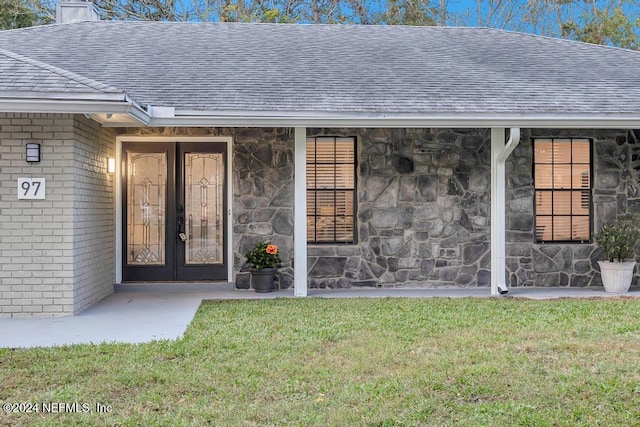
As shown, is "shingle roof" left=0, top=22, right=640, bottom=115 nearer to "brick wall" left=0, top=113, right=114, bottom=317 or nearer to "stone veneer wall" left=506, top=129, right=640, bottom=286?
"stone veneer wall" left=506, top=129, right=640, bottom=286

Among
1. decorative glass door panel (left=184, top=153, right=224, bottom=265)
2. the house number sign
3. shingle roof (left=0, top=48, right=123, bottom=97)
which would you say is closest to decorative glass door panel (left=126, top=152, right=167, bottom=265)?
decorative glass door panel (left=184, top=153, right=224, bottom=265)

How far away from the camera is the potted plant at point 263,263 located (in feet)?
29.4

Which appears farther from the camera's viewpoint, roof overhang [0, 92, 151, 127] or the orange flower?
the orange flower

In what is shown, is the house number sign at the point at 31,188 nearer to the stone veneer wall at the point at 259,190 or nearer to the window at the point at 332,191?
the stone veneer wall at the point at 259,190

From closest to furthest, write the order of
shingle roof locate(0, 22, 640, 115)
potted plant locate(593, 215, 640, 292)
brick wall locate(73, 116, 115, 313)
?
1. brick wall locate(73, 116, 115, 313)
2. shingle roof locate(0, 22, 640, 115)
3. potted plant locate(593, 215, 640, 292)

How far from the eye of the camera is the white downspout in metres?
8.73

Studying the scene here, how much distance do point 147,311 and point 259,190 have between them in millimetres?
2568

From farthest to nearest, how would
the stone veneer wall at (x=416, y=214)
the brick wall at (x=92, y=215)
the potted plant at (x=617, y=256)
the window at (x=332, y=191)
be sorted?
the window at (x=332, y=191), the stone veneer wall at (x=416, y=214), the potted plant at (x=617, y=256), the brick wall at (x=92, y=215)

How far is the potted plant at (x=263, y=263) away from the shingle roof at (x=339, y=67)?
2005 millimetres

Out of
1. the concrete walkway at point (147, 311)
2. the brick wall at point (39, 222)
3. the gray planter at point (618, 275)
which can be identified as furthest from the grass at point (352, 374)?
the gray planter at point (618, 275)

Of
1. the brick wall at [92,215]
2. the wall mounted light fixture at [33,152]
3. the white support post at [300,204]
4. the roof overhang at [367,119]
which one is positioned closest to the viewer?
the wall mounted light fixture at [33,152]

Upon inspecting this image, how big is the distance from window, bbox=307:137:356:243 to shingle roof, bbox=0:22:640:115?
3.03ft

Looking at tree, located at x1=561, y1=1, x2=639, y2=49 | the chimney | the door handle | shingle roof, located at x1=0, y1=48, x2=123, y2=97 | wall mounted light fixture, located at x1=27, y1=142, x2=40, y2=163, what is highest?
tree, located at x1=561, y1=1, x2=639, y2=49

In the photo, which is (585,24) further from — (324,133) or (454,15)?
(324,133)
